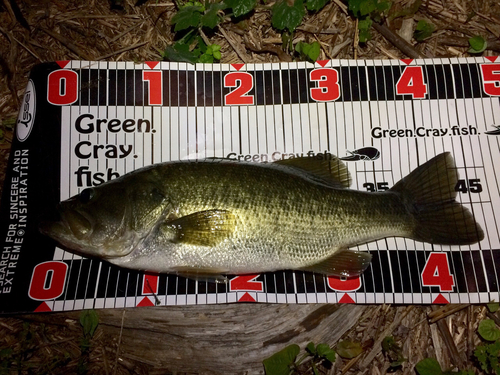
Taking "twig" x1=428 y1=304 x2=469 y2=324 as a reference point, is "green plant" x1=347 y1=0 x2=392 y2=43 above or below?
above

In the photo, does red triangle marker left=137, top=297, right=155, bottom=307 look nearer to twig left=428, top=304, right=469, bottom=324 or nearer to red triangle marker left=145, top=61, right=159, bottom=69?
red triangle marker left=145, top=61, right=159, bottom=69

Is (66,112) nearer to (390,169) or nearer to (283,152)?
(283,152)

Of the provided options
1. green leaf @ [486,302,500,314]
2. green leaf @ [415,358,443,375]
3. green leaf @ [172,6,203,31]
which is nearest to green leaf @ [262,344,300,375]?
green leaf @ [415,358,443,375]

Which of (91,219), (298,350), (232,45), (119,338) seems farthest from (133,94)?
(298,350)

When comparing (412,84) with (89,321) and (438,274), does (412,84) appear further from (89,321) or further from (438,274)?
(89,321)

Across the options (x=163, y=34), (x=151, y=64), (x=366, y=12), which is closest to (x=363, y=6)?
(x=366, y=12)

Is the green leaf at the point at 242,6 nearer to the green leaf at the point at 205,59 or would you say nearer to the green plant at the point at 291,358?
the green leaf at the point at 205,59
